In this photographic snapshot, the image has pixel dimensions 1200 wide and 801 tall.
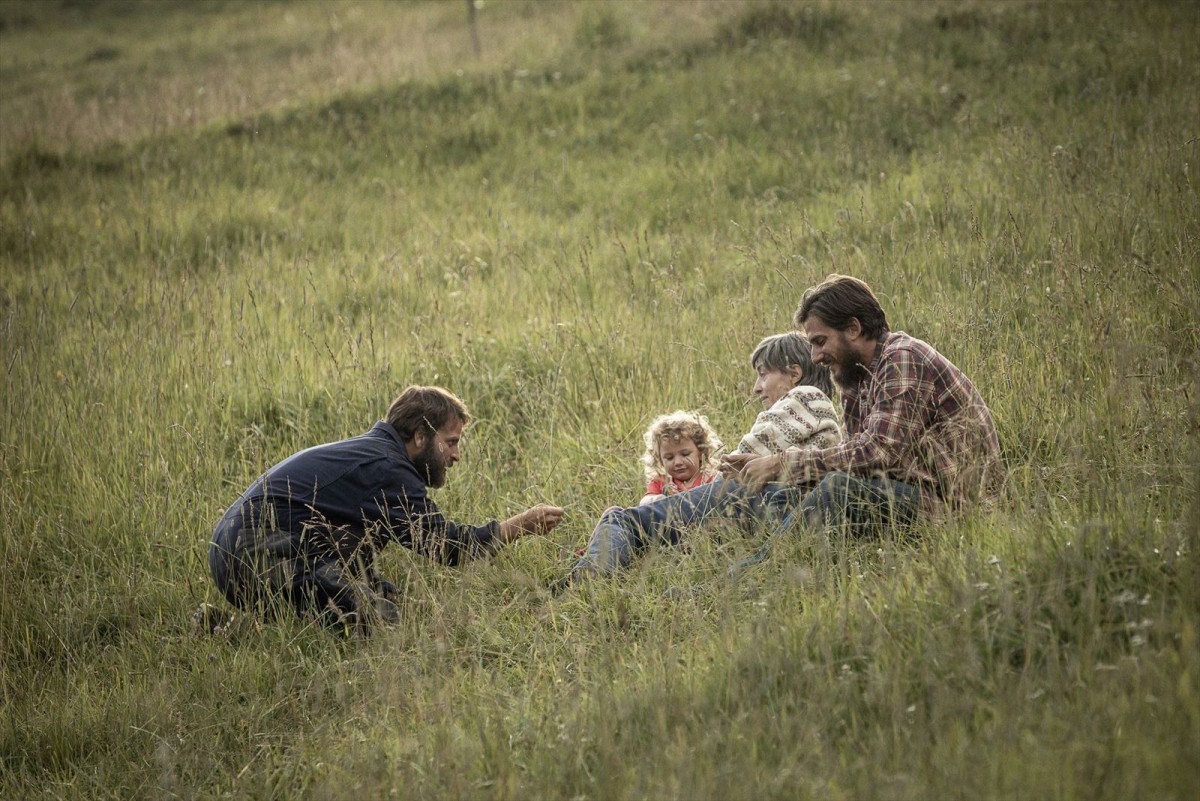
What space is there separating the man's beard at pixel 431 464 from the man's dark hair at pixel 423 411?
0.07 meters

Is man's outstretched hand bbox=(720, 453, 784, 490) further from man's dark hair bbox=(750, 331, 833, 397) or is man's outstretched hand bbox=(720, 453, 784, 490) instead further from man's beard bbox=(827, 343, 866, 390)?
man's dark hair bbox=(750, 331, 833, 397)

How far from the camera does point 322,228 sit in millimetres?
9289

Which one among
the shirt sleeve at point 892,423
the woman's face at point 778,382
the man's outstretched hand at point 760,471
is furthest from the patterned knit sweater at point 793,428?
the shirt sleeve at point 892,423

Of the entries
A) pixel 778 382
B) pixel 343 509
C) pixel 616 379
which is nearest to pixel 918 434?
pixel 778 382

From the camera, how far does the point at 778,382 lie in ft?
15.9

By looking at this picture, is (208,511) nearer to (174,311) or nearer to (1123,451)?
(174,311)

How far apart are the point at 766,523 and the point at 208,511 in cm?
289

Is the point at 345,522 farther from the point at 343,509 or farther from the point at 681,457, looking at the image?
the point at 681,457

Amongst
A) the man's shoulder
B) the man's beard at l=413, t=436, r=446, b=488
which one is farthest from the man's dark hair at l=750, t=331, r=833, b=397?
the man's beard at l=413, t=436, r=446, b=488

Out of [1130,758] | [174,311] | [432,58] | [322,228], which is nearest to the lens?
[1130,758]

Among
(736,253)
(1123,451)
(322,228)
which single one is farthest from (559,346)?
(322,228)

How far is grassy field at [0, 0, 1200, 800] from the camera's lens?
2832 mm

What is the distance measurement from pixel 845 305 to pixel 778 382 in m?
0.73

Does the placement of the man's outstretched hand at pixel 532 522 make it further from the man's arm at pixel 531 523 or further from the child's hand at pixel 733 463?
the child's hand at pixel 733 463
